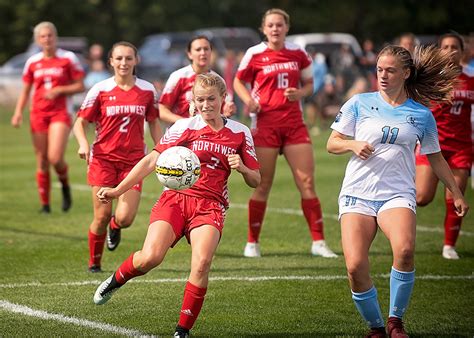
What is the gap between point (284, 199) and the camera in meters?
15.8

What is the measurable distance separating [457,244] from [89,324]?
214 inches

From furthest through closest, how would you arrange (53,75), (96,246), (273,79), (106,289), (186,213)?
(53,75) < (273,79) < (96,246) < (106,289) < (186,213)

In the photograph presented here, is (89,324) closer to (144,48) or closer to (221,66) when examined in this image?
(221,66)

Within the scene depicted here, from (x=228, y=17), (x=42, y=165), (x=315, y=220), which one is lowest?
(x=228, y=17)

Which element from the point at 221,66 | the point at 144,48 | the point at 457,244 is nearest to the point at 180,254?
the point at 457,244

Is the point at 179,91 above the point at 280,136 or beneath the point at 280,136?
above

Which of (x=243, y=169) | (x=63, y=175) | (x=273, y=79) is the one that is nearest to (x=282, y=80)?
(x=273, y=79)

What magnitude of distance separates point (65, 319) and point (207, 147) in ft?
5.87

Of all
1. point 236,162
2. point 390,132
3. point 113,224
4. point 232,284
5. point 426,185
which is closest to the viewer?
point 390,132

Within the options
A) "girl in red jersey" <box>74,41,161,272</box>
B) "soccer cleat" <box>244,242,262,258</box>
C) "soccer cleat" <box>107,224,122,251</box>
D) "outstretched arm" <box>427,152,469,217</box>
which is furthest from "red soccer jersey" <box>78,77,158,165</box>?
"outstretched arm" <box>427,152,469,217</box>

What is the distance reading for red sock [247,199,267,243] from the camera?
1090cm

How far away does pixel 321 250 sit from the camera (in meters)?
10.8

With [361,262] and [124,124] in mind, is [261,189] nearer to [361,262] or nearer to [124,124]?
[124,124]

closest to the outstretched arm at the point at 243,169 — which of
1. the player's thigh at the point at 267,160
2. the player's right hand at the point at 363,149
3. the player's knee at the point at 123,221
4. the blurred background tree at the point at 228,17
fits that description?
the player's right hand at the point at 363,149
